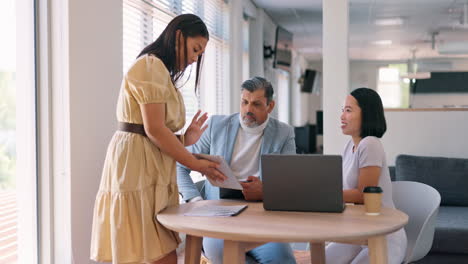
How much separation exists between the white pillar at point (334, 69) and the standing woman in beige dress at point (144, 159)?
9.74 ft

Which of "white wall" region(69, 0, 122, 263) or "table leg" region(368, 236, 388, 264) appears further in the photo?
"white wall" region(69, 0, 122, 263)

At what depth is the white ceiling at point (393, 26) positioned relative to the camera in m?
6.54

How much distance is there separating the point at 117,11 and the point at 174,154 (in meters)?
1.38

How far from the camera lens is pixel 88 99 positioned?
260 centimetres

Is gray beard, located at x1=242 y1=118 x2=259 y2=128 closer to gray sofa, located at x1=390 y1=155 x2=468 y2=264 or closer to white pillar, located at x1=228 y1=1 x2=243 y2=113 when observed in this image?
gray sofa, located at x1=390 y1=155 x2=468 y2=264

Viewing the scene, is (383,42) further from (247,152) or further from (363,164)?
(363,164)

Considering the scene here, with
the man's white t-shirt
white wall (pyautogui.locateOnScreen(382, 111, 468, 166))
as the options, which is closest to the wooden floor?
white wall (pyautogui.locateOnScreen(382, 111, 468, 166))

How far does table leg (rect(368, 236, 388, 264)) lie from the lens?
1.69 metres

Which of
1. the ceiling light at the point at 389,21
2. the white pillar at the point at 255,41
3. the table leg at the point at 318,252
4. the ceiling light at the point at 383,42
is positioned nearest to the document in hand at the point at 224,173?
the table leg at the point at 318,252

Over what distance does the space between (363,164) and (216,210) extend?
0.69 metres

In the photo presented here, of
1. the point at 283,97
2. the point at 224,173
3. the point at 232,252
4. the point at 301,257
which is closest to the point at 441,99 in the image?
the point at 301,257

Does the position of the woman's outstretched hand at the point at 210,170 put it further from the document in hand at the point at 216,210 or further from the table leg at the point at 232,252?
the table leg at the point at 232,252

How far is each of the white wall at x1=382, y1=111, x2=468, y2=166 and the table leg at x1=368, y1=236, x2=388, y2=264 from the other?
3214 mm

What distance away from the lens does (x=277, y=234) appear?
158 centimetres
